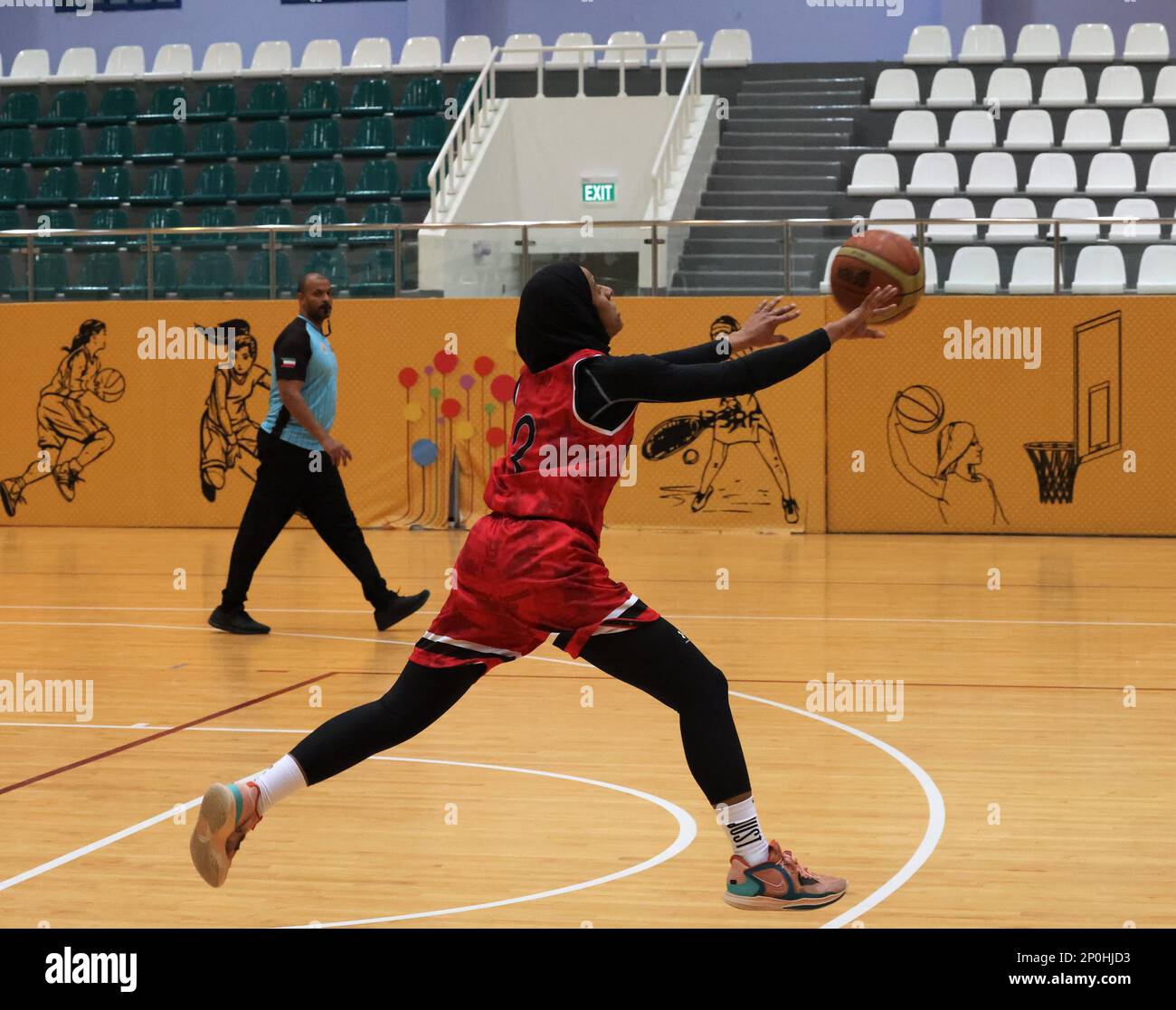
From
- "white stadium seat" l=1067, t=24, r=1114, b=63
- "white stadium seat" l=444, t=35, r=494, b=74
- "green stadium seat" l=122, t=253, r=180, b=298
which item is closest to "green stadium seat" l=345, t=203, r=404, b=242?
"green stadium seat" l=122, t=253, r=180, b=298

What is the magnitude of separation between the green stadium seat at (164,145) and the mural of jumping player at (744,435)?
830cm

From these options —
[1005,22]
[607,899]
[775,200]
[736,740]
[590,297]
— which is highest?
[1005,22]

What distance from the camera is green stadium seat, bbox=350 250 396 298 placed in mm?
13633

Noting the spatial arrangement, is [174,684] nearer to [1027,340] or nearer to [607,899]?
[607,899]

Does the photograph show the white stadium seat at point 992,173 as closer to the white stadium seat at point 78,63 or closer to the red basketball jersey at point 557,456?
the white stadium seat at point 78,63

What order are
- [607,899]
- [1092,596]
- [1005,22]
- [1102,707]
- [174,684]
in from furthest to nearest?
[1005,22], [1092,596], [174,684], [1102,707], [607,899]

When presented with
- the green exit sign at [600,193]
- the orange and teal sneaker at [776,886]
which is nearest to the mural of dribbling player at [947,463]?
the green exit sign at [600,193]

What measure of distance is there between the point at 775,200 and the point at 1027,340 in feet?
13.7

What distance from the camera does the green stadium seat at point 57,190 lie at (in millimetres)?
17828

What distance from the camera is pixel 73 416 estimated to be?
1441 cm

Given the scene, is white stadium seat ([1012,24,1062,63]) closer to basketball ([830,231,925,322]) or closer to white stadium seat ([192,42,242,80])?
white stadium seat ([192,42,242,80])

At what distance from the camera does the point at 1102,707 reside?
6246 millimetres

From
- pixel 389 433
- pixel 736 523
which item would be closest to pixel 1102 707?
pixel 736 523

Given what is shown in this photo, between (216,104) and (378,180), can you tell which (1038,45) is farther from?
(216,104)
